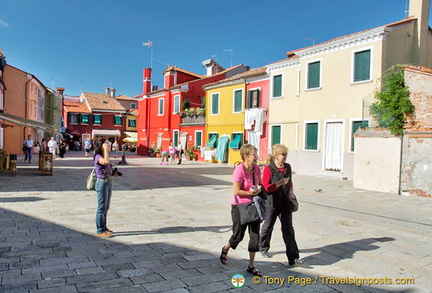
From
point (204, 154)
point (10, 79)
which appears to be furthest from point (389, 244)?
point (10, 79)

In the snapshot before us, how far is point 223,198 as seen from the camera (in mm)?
10008

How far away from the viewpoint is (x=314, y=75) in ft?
57.2

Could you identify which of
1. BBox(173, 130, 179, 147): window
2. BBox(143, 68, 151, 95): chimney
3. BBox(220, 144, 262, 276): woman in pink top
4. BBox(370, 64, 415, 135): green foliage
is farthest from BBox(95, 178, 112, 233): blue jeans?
BBox(143, 68, 151, 95): chimney

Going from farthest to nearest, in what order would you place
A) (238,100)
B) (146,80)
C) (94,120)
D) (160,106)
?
(94,120), (146,80), (160,106), (238,100)

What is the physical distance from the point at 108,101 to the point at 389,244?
2153 inches

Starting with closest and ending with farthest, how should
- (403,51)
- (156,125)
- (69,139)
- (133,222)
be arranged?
(133,222) < (403,51) < (156,125) < (69,139)

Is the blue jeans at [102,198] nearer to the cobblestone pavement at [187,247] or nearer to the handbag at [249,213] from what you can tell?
the cobblestone pavement at [187,247]

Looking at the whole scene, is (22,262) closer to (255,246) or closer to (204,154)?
(255,246)

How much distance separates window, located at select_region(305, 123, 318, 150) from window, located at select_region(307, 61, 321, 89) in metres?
2.04

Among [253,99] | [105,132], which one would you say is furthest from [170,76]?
[105,132]

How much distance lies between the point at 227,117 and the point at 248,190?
2099 centimetres

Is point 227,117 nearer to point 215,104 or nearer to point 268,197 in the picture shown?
point 215,104

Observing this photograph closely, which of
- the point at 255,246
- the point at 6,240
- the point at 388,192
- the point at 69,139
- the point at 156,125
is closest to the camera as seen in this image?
the point at 255,246

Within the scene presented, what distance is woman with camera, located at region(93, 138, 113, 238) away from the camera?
5.46 m
